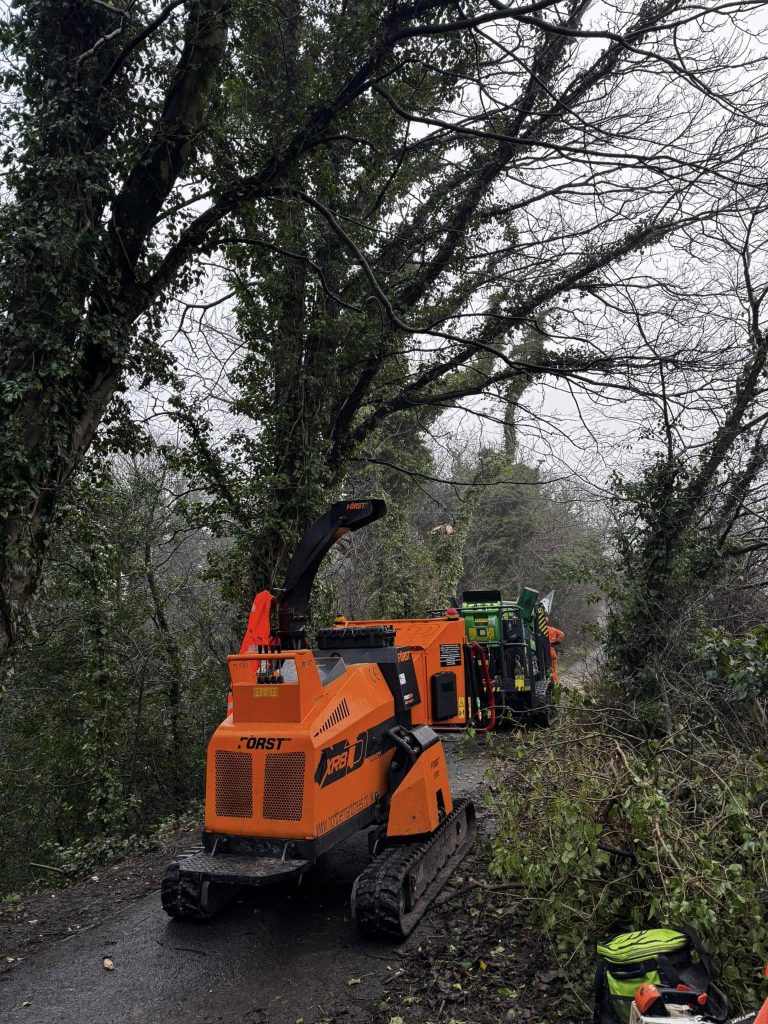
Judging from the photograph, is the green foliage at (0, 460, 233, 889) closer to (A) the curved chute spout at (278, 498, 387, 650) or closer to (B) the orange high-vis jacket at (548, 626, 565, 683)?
(A) the curved chute spout at (278, 498, 387, 650)

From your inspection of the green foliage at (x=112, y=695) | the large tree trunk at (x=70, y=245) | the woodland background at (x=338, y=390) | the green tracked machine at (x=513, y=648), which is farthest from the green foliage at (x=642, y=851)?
the green foliage at (x=112, y=695)

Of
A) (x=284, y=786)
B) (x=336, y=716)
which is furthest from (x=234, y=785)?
(x=336, y=716)

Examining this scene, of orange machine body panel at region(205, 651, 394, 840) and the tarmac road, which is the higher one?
orange machine body panel at region(205, 651, 394, 840)

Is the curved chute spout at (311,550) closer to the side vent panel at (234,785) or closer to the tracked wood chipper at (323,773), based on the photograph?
A: the tracked wood chipper at (323,773)

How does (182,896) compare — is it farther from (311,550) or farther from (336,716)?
(311,550)

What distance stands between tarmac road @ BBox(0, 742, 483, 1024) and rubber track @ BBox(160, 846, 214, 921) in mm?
115

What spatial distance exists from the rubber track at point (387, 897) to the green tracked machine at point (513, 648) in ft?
22.7

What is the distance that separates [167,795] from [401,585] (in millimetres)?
6915

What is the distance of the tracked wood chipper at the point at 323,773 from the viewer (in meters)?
4.70

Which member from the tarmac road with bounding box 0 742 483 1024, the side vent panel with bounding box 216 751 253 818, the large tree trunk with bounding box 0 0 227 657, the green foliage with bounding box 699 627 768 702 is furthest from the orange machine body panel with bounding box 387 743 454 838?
the large tree trunk with bounding box 0 0 227 657

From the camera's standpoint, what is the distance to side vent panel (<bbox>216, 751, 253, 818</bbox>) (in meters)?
4.86

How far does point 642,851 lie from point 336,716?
2044 millimetres

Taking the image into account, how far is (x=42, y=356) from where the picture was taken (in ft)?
17.7

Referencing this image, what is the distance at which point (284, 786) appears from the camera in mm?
4750
